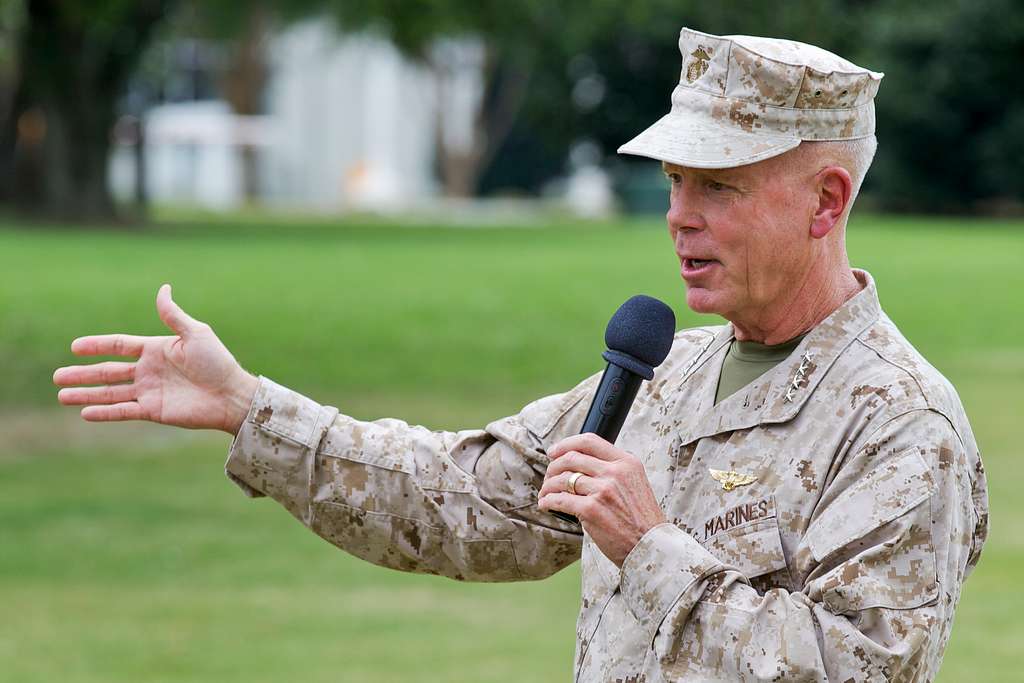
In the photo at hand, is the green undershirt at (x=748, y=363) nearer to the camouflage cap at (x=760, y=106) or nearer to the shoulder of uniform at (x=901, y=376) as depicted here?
the shoulder of uniform at (x=901, y=376)

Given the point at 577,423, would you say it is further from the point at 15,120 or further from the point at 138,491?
the point at 15,120

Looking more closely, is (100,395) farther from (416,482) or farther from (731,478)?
(731,478)

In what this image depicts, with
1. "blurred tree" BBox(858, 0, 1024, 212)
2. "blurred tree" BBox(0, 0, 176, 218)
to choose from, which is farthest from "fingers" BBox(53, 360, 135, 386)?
"blurred tree" BBox(858, 0, 1024, 212)

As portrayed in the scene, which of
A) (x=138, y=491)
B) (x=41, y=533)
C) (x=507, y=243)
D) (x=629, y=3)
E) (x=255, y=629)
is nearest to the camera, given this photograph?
(x=255, y=629)

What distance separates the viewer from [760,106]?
2.98m

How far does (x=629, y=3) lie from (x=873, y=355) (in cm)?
2458

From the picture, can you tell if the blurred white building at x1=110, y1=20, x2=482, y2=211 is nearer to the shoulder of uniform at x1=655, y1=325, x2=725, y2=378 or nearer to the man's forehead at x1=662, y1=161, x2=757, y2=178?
the shoulder of uniform at x1=655, y1=325, x2=725, y2=378

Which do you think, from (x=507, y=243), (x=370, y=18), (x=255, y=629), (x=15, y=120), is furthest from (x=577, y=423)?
(x=15, y=120)

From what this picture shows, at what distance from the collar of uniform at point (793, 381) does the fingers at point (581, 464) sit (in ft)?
1.08

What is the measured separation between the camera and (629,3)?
88.7ft

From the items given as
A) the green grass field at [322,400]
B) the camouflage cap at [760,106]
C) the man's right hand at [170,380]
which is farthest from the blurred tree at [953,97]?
the camouflage cap at [760,106]

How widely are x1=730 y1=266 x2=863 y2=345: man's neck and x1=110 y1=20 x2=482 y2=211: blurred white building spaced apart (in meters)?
62.8

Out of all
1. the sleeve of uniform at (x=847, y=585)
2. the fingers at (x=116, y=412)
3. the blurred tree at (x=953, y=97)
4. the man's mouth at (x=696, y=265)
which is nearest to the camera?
the sleeve of uniform at (x=847, y=585)

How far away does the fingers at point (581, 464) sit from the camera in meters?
2.86
